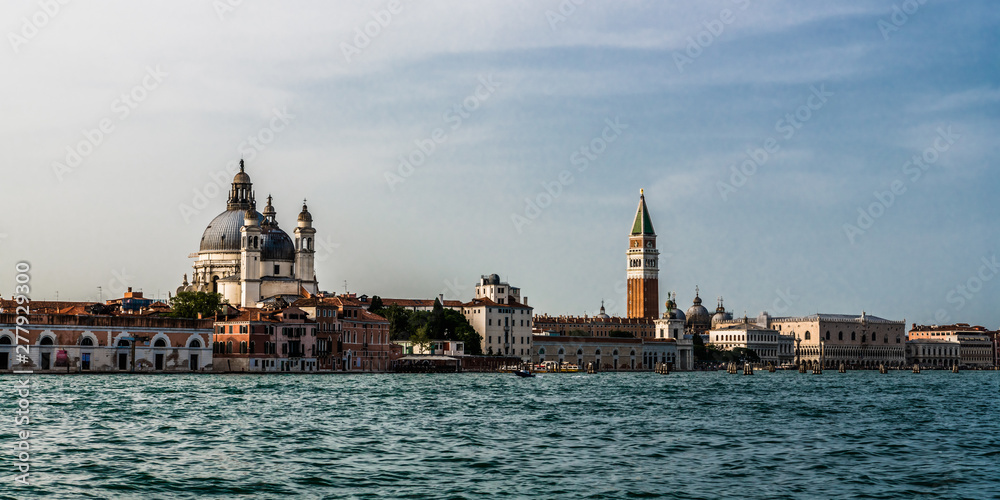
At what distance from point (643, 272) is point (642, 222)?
22.3 feet

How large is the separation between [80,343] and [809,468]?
190 feet

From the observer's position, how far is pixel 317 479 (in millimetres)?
22109

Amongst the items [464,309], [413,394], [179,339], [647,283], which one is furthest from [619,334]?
[413,394]

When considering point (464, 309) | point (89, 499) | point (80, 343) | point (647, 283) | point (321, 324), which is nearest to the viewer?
point (89, 499)

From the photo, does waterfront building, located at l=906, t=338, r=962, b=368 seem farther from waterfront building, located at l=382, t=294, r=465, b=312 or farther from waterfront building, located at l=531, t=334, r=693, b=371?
waterfront building, located at l=382, t=294, r=465, b=312

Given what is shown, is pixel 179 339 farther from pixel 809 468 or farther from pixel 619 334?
pixel 619 334

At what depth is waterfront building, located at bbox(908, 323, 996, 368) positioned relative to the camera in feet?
556

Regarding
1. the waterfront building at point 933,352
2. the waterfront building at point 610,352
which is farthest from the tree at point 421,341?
the waterfront building at point 933,352

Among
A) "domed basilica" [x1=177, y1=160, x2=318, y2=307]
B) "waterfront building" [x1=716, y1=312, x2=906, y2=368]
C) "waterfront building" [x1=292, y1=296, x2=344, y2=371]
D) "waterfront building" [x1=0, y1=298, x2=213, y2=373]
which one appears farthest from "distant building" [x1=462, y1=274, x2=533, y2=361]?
"waterfront building" [x1=716, y1=312, x2=906, y2=368]

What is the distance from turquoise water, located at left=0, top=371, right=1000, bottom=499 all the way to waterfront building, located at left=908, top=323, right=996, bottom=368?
127933 millimetres

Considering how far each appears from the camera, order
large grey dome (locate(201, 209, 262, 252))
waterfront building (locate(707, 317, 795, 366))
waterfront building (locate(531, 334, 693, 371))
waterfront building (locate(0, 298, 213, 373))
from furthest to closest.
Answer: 1. waterfront building (locate(707, 317, 795, 366))
2. waterfront building (locate(531, 334, 693, 371))
3. large grey dome (locate(201, 209, 262, 252))
4. waterfront building (locate(0, 298, 213, 373))

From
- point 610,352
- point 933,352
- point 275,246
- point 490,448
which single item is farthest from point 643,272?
point 490,448

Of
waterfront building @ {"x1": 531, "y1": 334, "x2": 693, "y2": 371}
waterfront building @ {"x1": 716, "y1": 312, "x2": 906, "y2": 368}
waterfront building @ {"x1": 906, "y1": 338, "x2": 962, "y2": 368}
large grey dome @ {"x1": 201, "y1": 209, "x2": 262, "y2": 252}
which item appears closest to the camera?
large grey dome @ {"x1": 201, "y1": 209, "x2": 262, "y2": 252}

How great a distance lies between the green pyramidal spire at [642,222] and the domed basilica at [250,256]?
214ft
